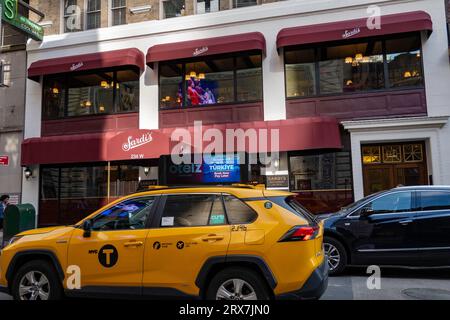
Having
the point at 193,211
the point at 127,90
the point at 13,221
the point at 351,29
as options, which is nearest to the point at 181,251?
the point at 193,211

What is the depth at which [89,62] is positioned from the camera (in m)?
15.3

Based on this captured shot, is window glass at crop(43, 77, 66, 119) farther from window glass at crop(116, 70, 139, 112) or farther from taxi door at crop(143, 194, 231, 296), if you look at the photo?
taxi door at crop(143, 194, 231, 296)

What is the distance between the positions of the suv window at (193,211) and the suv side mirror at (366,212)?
404cm

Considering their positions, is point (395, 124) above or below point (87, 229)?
above

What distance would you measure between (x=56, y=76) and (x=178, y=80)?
16.4 feet

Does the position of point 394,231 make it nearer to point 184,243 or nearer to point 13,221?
point 184,243

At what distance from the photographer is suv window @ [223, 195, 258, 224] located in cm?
532

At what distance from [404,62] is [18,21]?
13.5m

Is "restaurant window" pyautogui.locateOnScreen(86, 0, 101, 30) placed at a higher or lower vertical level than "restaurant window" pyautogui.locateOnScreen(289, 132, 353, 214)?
higher

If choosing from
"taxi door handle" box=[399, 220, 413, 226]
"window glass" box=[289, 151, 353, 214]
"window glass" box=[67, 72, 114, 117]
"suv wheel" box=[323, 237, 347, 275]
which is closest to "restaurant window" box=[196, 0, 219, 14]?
"window glass" box=[67, 72, 114, 117]

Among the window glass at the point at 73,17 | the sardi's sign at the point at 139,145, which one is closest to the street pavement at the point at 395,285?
the sardi's sign at the point at 139,145

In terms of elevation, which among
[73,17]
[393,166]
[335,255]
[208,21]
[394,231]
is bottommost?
[335,255]

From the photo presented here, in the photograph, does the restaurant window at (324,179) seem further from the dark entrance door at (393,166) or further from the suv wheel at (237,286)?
the suv wheel at (237,286)
